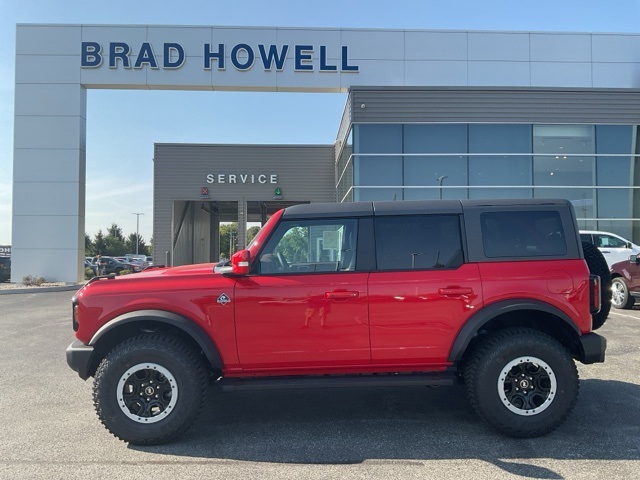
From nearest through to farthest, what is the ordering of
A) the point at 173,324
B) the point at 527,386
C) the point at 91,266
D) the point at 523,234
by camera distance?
1. the point at 173,324
2. the point at 527,386
3. the point at 523,234
4. the point at 91,266

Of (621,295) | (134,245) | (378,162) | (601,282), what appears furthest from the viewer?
(134,245)

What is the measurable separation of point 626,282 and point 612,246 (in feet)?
11.2

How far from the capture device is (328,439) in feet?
13.7

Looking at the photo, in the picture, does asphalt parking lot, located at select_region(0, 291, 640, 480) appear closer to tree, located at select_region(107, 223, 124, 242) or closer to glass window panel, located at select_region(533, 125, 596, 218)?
glass window panel, located at select_region(533, 125, 596, 218)

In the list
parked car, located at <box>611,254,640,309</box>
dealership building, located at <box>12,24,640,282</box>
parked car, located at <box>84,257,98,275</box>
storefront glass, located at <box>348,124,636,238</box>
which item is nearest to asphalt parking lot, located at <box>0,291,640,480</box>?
parked car, located at <box>611,254,640,309</box>

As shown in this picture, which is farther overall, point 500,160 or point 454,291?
point 500,160

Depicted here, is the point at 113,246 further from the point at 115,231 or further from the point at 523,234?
the point at 523,234

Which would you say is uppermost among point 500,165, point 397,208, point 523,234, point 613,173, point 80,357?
point 500,165

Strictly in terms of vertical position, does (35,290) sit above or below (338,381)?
below

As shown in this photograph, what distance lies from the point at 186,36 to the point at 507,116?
41.4 ft

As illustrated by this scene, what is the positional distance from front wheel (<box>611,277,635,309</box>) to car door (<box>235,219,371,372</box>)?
29.4 ft

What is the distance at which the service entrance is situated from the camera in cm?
2455

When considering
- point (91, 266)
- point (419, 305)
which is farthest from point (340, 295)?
point (91, 266)

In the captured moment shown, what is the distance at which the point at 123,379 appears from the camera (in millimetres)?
4117
